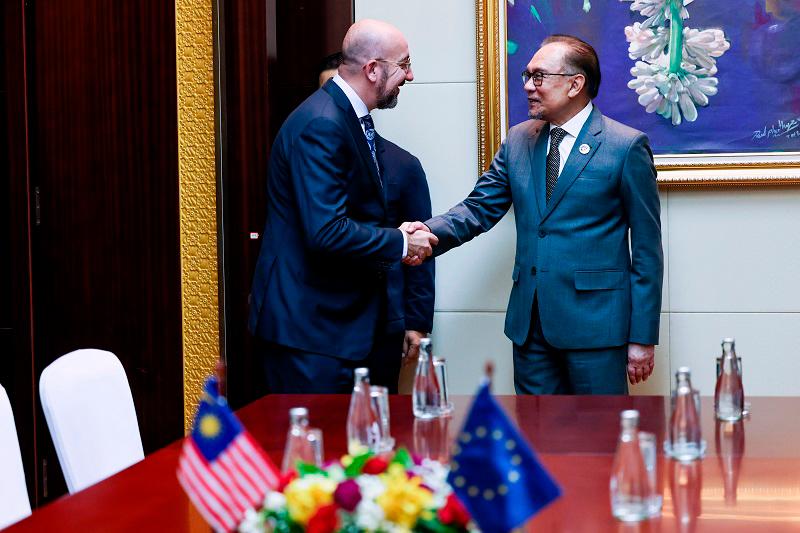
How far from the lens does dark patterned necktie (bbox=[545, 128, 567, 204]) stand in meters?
3.99

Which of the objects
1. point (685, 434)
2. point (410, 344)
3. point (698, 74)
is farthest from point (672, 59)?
point (685, 434)

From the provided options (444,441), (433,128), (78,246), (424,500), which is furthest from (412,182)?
(424,500)

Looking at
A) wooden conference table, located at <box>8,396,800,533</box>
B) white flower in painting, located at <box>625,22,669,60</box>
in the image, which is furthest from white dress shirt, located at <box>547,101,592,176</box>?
wooden conference table, located at <box>8,396,800,533</box>

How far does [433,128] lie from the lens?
4.63 metres

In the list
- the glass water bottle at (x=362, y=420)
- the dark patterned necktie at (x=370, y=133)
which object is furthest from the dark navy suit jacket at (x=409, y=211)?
the glass water bottle at (x=362, y=420)

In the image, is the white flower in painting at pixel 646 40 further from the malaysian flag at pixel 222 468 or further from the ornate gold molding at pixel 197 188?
the malaysian flag at pixel 222 468

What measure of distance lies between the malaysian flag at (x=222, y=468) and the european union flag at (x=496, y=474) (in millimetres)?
309

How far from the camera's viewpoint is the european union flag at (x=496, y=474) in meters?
1.24

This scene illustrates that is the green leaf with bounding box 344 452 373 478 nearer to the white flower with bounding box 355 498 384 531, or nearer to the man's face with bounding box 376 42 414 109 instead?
the white flower with bounding box 355 498 384 531

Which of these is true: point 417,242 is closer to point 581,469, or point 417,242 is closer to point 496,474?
point 581,469

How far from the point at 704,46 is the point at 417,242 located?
58.4 inches

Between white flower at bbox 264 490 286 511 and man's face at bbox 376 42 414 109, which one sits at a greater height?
man's face at bbox 376 42 414 109

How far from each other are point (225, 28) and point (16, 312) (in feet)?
4.93

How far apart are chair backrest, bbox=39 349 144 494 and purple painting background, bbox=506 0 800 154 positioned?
7.93ft
